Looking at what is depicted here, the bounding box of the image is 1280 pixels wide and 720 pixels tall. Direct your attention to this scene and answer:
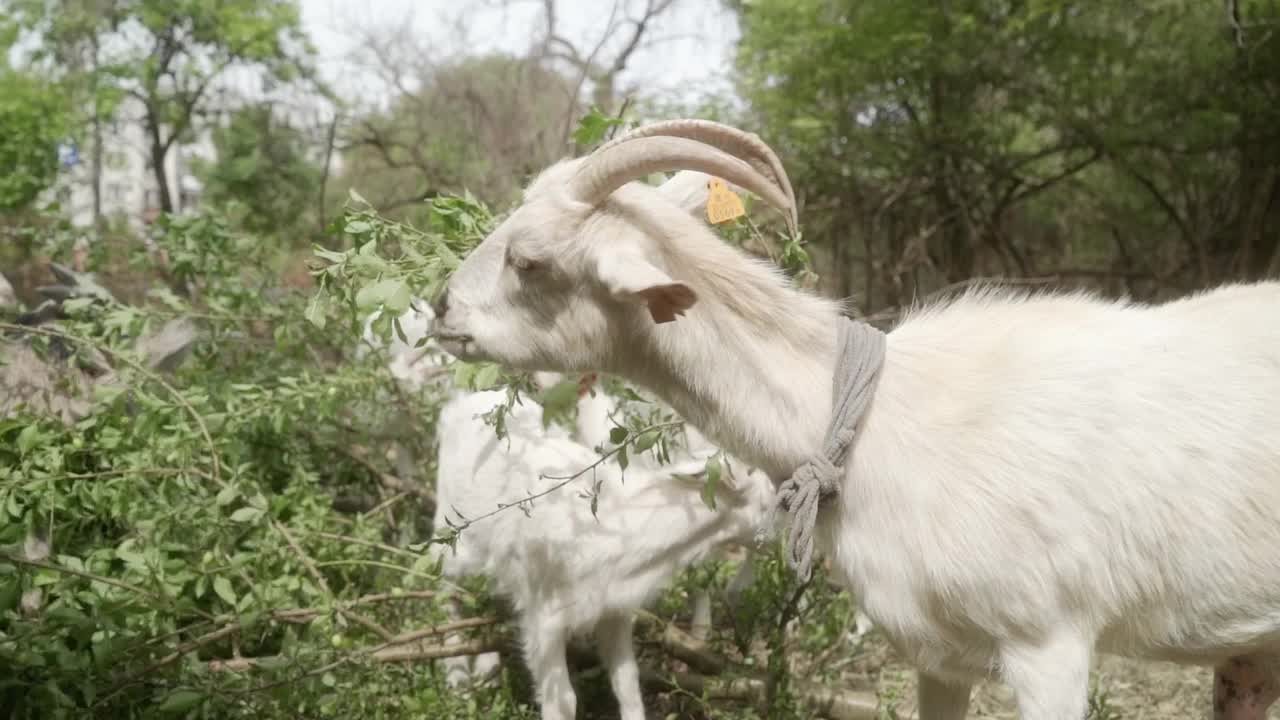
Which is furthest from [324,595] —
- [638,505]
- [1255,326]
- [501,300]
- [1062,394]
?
[1255,326]

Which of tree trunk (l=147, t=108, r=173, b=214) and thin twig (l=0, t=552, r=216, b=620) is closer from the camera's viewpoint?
thin twig (l=0, t=552, r=216, b=620)

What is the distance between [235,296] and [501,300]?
332cm

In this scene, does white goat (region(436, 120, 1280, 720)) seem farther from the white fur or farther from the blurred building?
the blurred building

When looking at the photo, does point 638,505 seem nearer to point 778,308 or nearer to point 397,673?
point 397,673

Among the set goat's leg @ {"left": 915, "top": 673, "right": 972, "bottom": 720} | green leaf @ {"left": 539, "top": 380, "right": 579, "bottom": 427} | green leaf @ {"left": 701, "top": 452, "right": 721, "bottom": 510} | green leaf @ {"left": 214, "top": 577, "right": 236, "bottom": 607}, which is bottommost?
goat's leg @ {"left": 915, "top": 673, "right": 972, "bottom": 720}

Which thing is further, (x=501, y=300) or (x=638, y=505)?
(x=638, y=505)

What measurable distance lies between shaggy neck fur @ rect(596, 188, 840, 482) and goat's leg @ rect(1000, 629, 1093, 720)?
70 centimetres

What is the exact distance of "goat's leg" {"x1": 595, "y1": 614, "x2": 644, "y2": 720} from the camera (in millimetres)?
4094

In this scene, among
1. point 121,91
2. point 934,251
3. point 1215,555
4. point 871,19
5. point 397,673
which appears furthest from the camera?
point 121,91

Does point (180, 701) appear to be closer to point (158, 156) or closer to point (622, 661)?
point (622, 661)


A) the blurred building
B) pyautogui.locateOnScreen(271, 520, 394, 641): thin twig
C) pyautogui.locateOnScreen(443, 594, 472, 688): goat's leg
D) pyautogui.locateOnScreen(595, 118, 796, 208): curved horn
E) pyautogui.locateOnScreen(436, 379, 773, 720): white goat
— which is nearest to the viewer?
pyautogui.locateOnScreen(595, 118, 796, 208): curved horn

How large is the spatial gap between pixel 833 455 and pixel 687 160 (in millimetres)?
817

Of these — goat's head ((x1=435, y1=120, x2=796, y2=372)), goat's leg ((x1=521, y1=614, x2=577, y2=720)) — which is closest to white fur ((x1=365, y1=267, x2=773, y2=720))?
goat's leg ((x1=521, y1=614, x2=577, y2=720))

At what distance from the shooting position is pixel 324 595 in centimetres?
408
